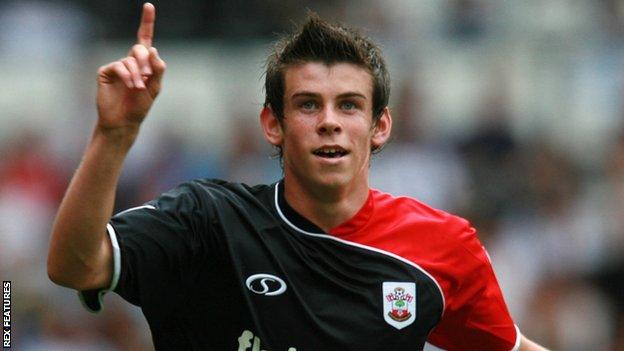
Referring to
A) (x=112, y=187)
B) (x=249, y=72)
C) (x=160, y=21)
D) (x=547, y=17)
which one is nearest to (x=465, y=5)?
(x=547, y=17)

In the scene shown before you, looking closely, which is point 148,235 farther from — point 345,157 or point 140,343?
point 140,343

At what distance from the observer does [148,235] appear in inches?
175

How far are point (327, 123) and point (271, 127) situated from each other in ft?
1.31

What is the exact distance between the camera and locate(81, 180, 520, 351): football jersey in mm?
4551

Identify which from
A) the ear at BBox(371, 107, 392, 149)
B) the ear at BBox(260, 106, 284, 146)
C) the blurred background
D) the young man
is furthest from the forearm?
the blurred background

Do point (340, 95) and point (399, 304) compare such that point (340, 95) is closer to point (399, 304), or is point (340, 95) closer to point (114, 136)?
point (399, 304)

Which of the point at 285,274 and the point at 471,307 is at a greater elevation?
the point at 285,274

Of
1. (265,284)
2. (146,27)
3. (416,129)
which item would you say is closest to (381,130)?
(265,284)

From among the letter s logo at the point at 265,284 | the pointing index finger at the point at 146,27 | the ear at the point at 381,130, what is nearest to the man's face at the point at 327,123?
the ear at the point at 381,130

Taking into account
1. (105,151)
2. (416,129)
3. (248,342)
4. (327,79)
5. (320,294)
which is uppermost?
(327,79)

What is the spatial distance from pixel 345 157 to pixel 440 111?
6293 mm

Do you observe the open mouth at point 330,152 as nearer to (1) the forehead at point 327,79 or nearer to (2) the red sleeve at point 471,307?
(1) the forehead at point 327,79

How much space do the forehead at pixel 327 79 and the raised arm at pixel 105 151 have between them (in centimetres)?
100

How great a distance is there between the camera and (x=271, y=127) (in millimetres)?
5113
